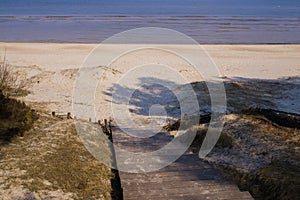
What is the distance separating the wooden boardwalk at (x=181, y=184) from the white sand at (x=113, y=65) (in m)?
6.50

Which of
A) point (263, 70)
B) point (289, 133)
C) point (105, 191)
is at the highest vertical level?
point (263, 70)

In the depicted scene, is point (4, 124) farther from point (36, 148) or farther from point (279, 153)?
point (279, 153)

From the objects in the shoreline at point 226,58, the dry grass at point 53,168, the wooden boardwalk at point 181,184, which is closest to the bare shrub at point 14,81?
the shoreline at point 226,58

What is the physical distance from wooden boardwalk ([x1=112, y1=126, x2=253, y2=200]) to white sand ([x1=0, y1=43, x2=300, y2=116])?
6495 millimetres

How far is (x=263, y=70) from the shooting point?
62.1 feet

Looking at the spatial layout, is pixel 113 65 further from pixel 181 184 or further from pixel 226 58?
pixel 181 184

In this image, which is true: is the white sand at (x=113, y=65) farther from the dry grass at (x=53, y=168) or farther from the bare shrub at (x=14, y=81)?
the dry grass at (x=53, y=168)

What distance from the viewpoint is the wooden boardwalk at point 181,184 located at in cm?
480

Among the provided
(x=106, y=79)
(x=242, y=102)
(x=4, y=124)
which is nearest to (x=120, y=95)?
(x=106, y=79)

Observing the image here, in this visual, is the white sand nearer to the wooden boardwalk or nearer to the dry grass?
the dry grass

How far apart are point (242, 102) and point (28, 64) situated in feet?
36.0

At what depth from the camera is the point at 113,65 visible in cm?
1831

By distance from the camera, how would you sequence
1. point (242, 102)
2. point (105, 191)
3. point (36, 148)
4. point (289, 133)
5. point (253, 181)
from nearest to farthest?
1. point (105, 191)
2. point (253, 181)
3. point (36, 148)
4. point (289, 133)
5. point (242, 102)

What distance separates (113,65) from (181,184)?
13628 mm
